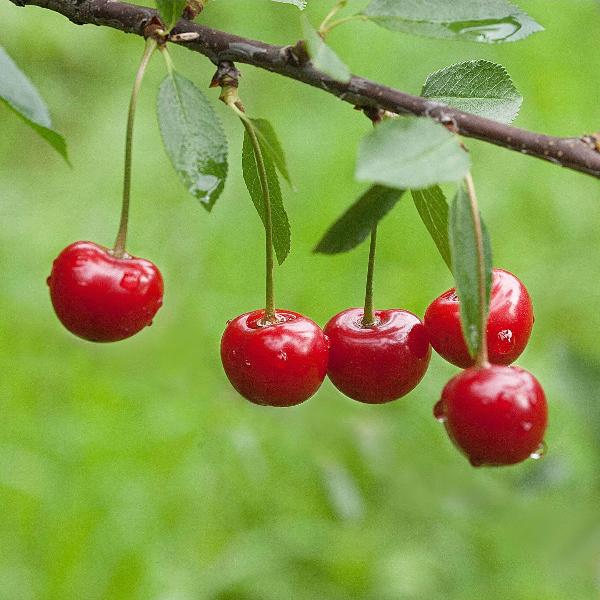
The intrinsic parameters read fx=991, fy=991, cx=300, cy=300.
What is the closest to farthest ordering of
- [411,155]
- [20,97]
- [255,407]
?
[411,155]
[20,97]
[255,407]

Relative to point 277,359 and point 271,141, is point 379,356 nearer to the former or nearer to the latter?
point 277,359

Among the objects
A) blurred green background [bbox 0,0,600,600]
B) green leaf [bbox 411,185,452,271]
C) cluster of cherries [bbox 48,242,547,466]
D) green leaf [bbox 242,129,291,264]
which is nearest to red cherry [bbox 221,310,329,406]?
cluster of cherries [bbox 48,242,547,466]

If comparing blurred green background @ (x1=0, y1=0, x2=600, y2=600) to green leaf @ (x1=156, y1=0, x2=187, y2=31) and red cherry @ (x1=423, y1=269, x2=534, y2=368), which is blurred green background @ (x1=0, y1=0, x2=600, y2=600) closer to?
red cherry @ (x1=423, y1=269, x2=534, y2=368)

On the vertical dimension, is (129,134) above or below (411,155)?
below

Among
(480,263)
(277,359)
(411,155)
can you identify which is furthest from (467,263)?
(277,359)

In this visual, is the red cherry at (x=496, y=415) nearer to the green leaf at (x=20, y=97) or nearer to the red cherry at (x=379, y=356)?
the red cherry at (x=379, y=356)
